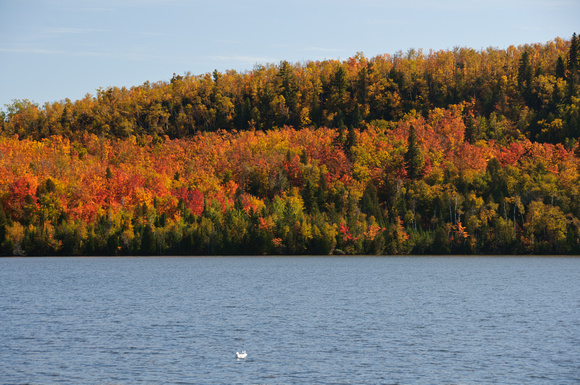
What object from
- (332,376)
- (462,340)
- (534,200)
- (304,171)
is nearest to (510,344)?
(462,340)

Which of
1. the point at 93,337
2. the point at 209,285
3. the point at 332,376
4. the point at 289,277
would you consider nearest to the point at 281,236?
the point at 289,277

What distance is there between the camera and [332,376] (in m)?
36.2

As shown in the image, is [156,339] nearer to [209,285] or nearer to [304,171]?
[209,285]

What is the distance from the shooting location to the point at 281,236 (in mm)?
165500

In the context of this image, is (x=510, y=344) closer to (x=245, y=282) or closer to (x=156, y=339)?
(x=156, y=339)

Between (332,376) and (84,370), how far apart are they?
13443 mm

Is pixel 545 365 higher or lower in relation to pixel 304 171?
lower

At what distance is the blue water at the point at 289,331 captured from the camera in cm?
3684

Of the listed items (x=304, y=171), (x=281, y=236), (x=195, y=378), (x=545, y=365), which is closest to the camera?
(x=195, y=378)

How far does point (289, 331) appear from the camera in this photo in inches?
1969

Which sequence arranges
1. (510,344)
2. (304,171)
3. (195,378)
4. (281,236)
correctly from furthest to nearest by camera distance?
(304,171) → (281,236) → (510,344) → (195,378)

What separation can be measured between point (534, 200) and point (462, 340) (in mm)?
137443

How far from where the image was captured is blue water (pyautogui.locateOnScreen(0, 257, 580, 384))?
3684cm

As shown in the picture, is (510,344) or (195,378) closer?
(195,378)
